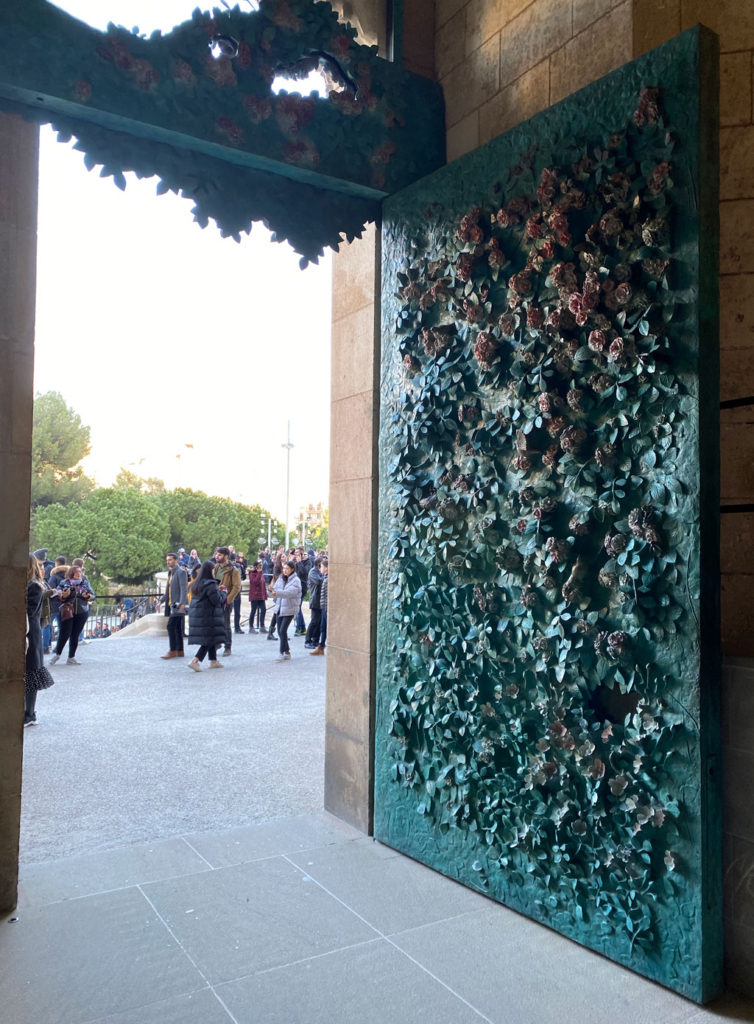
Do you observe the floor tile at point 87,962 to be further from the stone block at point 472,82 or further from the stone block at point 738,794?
the stone block at point 472,82

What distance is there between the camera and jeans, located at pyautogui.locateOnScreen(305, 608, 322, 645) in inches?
488

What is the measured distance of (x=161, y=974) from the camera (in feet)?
9.82

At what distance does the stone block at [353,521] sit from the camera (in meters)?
4.62

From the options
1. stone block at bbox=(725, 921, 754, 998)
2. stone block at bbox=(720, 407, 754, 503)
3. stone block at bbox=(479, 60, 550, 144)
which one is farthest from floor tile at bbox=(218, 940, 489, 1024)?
stone block at bbox=(479, 60, 550, 144)

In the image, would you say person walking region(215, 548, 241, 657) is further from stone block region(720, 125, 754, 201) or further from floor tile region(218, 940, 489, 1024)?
stone block region(720, 125, 754, 201)

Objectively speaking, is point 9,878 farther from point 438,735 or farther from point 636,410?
point 636,410

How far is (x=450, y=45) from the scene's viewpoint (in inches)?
174

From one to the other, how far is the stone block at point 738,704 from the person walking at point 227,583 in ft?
28.9

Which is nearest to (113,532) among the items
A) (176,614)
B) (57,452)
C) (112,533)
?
(112,533)

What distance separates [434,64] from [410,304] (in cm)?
157

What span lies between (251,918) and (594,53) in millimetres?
4198

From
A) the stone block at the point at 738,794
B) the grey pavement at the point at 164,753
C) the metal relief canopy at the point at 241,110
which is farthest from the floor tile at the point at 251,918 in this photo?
the metal relief canopy at the point at 241,110

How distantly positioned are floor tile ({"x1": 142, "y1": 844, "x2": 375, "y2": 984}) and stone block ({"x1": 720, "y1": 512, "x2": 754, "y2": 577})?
2.19 m

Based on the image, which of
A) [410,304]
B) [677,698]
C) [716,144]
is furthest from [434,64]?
[677,698]
